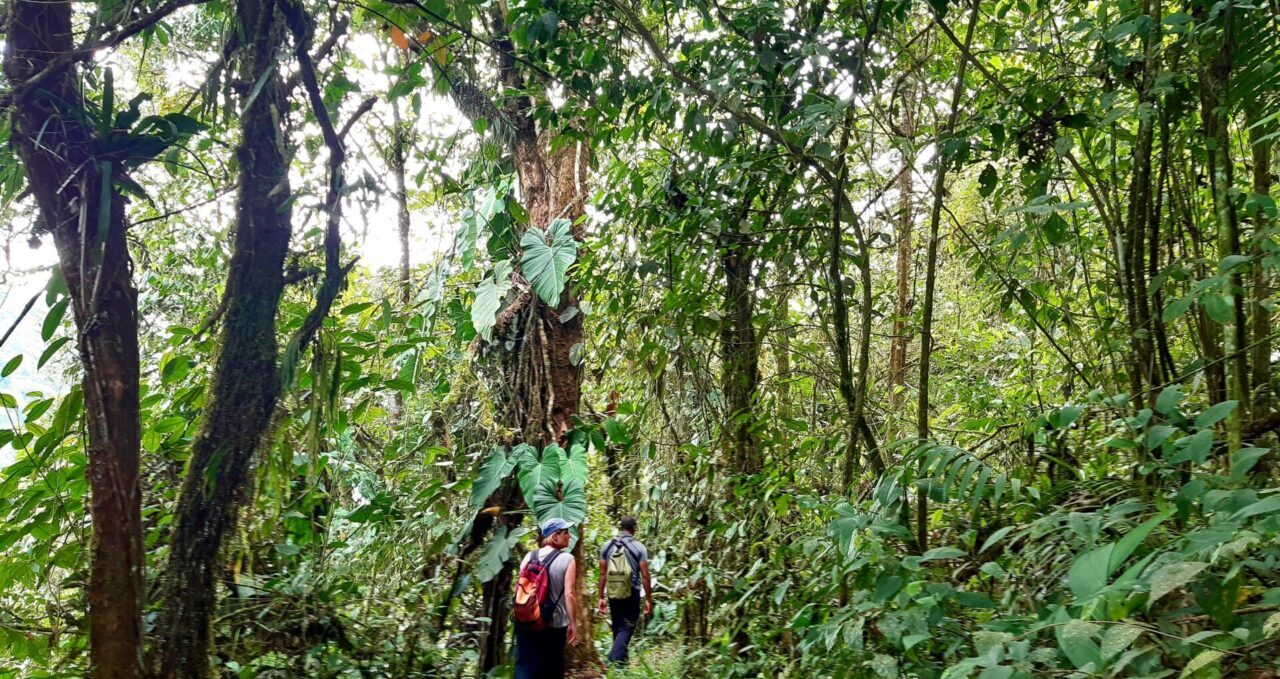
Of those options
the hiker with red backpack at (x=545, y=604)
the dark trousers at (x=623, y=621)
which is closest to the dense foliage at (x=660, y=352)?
the hiker with red backpack at (x=545, y=604)

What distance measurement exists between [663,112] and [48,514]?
2.64 metres

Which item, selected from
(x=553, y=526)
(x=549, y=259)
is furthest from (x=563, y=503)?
(x=549, y=259)

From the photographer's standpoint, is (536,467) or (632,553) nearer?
(536,467)

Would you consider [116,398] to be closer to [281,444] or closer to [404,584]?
[281,444]

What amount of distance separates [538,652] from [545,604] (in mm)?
265

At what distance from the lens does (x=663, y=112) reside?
3.03 m

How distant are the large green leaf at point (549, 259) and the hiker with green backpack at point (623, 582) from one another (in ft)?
7.29

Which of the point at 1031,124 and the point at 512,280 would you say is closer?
the point at 1031,124

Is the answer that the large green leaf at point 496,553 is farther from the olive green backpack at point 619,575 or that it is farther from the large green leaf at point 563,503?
the olive green backpack at point 619,575

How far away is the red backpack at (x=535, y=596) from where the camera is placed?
4016mm

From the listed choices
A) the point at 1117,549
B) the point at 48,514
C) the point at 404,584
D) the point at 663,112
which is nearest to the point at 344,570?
the point at 404,584

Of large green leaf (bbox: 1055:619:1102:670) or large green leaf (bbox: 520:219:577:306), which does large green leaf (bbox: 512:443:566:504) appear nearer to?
large green leaf (bbox: 520:219:577:306)

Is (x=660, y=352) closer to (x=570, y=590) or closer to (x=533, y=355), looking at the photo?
(x=533, y=355)

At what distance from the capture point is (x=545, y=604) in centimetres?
408
